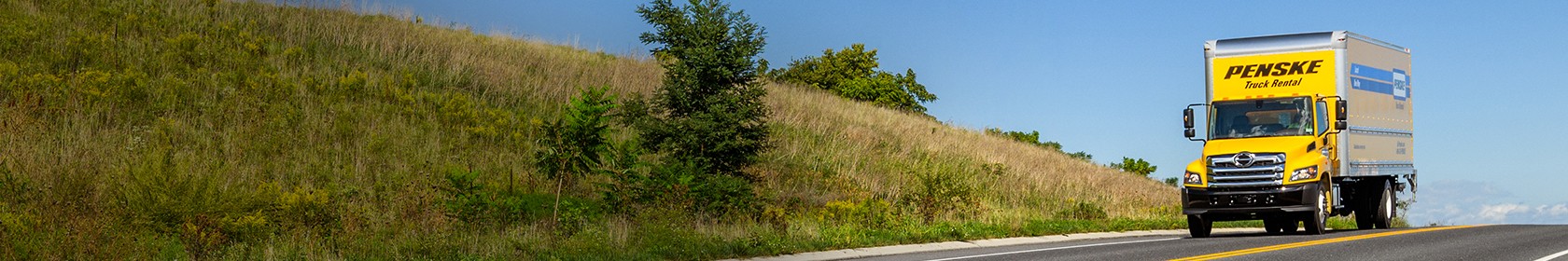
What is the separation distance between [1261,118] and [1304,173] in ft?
4.40

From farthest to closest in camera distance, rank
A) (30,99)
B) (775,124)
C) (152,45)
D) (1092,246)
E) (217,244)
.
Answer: (775,124) < (152,45) < (30,99) < (1092,246) < (217,244)

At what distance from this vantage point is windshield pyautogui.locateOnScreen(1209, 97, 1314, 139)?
22.5 m

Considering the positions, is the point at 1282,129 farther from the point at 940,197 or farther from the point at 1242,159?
the point at 940,197

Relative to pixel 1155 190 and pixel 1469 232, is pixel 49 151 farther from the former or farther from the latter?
pixel 1155 190

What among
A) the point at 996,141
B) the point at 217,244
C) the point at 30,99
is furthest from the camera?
the point at 996,141

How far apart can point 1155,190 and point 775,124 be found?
1583 centimetres

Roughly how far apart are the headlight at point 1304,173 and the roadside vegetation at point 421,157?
3689mm

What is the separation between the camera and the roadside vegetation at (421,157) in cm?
1667

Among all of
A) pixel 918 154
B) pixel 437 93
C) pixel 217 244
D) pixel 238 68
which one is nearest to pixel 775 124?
pixel 918 154

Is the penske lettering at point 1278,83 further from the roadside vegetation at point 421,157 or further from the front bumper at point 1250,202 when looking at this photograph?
the roadside vegetation at point 421,157

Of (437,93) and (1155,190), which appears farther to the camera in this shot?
(1155,190)

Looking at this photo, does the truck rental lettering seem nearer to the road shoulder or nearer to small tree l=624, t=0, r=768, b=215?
the road shoulder

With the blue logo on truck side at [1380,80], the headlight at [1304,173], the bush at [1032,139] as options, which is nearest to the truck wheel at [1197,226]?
the headlight at [1304,173]

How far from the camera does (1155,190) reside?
47.4 m
